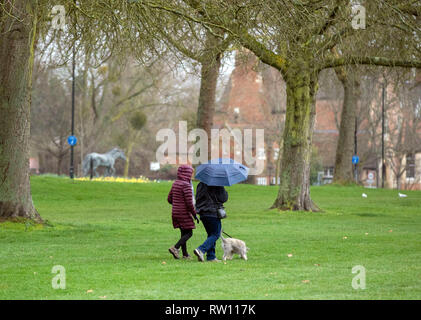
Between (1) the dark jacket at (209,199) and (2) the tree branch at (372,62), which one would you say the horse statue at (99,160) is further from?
(1) the dark jacket at (209,199)

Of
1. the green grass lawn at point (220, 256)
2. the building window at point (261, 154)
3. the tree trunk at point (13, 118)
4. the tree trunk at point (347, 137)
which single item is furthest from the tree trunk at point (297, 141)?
the building window at point (261, 154)

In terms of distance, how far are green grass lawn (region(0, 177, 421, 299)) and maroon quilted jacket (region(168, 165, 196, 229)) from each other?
2.31 feet

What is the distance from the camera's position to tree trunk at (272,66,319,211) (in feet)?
79.0

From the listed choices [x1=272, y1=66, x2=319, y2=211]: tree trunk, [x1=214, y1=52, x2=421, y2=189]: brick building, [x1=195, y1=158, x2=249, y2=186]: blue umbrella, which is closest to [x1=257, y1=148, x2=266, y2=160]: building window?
[x1=214, y1=52, x2=421, y2=189]: brick building

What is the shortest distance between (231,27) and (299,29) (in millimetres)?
2108

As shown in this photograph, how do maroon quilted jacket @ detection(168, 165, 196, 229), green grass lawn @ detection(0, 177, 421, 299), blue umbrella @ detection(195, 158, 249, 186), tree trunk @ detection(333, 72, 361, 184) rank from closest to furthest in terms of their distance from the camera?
green grass lawn @ detection(0, 177, 421, 299), blue umbrella @ detection(195, 158, 249, 186), maroon quilted jacket @ detection(168, 165, 196, 229), tree trunk @ detection(333, 72, 361, 184)

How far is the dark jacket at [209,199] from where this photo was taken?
1208 cm

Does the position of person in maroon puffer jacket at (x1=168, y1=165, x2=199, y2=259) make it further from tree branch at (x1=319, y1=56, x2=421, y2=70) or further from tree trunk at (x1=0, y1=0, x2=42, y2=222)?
tree branch at (x1=319, y1=56, x2=421, y2=70)

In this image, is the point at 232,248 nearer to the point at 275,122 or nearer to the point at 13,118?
the point at 13,118

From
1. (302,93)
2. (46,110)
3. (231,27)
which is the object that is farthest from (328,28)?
(46,110)

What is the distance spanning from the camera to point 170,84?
56.3 metres

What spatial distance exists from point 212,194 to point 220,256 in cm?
169
